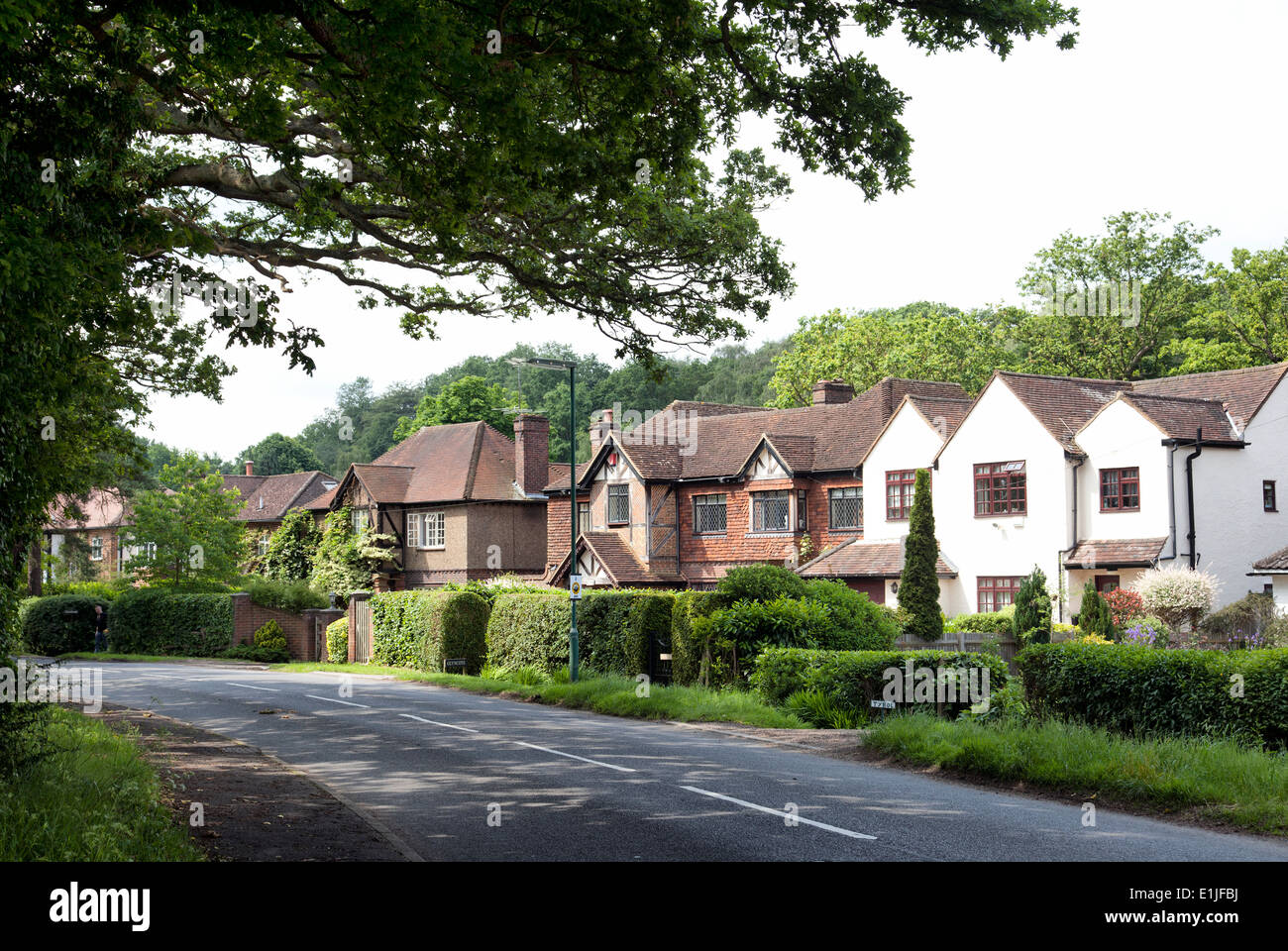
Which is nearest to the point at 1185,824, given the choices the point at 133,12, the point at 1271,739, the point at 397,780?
the point at 1271,739

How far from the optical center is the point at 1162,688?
44.1 ft

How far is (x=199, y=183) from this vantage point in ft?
47.5

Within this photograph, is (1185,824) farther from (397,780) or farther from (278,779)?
(278,779)

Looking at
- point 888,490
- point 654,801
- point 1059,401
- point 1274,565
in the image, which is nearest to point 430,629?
point 888,490

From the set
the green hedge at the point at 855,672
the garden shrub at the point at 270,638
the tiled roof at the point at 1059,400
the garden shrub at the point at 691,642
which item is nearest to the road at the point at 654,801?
the green hedge at the point at 855,672

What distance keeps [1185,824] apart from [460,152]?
32.8 ft

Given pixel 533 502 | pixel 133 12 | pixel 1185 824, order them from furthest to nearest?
pixel 533 502 → pixel 1185 824 → pixel 133 12

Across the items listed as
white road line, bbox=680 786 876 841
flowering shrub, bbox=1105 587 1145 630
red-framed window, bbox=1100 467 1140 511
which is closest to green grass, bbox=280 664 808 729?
white road line, bbox=680 786 876 841

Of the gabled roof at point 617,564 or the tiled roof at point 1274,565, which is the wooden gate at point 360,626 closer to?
the gabled roof at point 617,564

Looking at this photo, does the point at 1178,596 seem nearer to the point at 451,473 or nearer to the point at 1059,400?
the point at 1059,400

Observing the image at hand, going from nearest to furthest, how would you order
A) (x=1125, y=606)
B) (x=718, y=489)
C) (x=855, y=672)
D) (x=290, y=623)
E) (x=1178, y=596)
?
(x=855, y=672) < (x=1178, y=596) < (x=1125, y=606) < (x=290, y=623) < (x=718, y=489)

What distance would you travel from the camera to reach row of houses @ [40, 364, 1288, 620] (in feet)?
118

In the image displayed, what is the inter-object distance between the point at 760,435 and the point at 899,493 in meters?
7.97

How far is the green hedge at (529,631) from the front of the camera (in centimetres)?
2780
